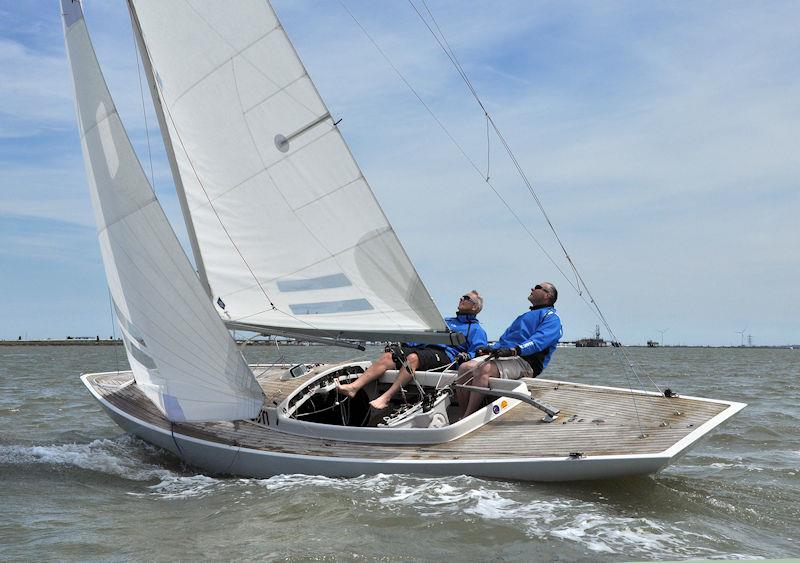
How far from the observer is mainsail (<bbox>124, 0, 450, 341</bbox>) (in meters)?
7.69

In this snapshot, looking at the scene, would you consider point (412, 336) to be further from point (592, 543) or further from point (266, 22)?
point (266, 22)

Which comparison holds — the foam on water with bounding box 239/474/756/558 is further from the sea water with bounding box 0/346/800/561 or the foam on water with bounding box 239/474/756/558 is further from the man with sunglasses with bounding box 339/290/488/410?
the man with sunglasses with bounding box 339/290/488/410

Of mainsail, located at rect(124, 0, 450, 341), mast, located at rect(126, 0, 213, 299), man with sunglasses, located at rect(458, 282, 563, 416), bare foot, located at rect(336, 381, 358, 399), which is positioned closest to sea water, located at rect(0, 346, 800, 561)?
bare foot, located at rect(336, 381, 358, 399)

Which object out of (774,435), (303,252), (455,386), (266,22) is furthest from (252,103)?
(774,435)

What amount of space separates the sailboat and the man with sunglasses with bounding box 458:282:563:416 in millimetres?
239

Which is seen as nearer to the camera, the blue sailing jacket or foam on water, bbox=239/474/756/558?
foam on water, bbox=239/474/756/558

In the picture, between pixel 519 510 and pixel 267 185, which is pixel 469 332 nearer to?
pixel 267 185

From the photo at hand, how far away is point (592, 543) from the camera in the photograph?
5.07m

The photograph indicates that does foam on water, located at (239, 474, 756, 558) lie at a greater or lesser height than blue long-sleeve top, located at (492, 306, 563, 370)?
lesser

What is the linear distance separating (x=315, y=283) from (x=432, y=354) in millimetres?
1616

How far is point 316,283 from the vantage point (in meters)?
7.88

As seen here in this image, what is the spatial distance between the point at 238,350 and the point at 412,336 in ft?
5.23

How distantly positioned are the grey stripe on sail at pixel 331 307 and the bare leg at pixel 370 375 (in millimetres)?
804

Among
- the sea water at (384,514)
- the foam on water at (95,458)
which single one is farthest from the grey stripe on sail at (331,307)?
the foam on water at (95,458)
